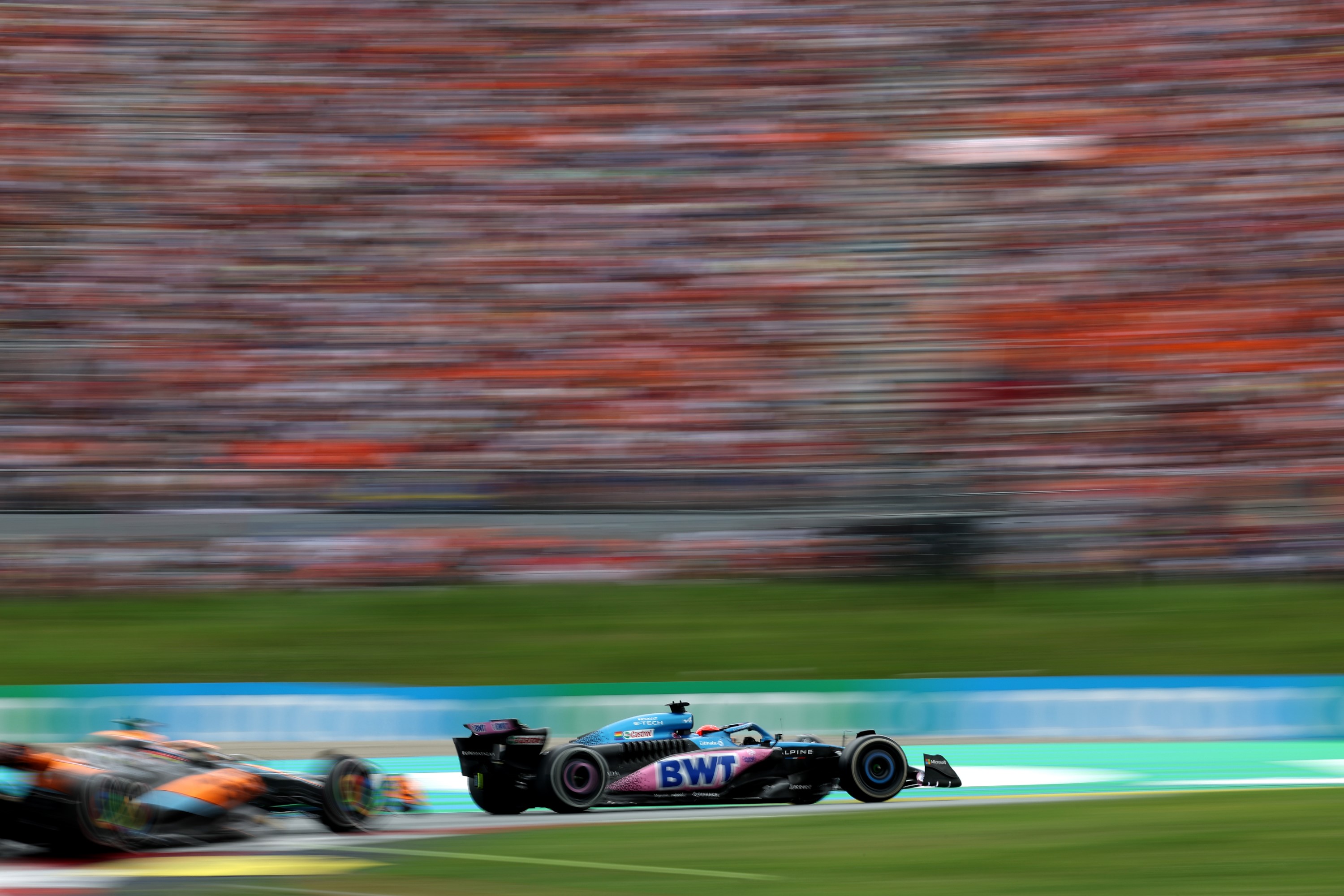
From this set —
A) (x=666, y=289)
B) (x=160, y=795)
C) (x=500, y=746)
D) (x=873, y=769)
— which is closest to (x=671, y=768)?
(x=500, y=746)

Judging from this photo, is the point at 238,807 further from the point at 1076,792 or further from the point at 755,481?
the point at 755,481

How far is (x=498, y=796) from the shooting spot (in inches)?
203

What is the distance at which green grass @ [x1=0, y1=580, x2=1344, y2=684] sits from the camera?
314 inches

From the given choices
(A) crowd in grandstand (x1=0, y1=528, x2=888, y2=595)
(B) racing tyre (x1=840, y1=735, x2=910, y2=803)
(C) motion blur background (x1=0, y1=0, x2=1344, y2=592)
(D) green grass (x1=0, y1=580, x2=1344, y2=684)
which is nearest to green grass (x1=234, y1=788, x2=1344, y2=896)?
(B) racing tyre (x1=840, y1=735, x2=910, y2=803)

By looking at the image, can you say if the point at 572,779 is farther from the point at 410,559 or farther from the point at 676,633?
the point at 410,559

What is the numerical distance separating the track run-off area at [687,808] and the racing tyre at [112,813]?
0.31 ft

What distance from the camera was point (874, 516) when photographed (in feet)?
29.9

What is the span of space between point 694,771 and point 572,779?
44 centimetres

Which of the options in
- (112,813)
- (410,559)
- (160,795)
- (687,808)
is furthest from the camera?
(410,559)

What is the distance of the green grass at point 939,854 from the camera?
13.3 feet

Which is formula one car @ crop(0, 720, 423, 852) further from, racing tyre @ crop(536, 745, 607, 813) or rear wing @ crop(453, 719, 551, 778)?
racing tyre @ crop(536, 745, 607, 813)

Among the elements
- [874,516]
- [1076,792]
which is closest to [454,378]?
[874,516]

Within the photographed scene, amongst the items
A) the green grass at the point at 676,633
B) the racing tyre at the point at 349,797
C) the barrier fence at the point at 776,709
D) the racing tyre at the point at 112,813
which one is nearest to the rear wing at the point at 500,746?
the racing tyre at the point at 349,797

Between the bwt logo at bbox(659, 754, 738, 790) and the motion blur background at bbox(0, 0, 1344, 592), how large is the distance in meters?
3.79
